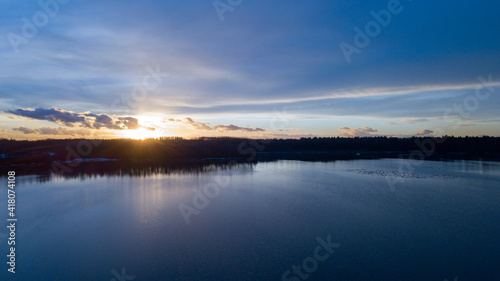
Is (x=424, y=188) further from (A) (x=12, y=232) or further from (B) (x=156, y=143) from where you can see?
(B) (x=156, y=143)

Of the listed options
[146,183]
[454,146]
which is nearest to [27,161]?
[146,183]
